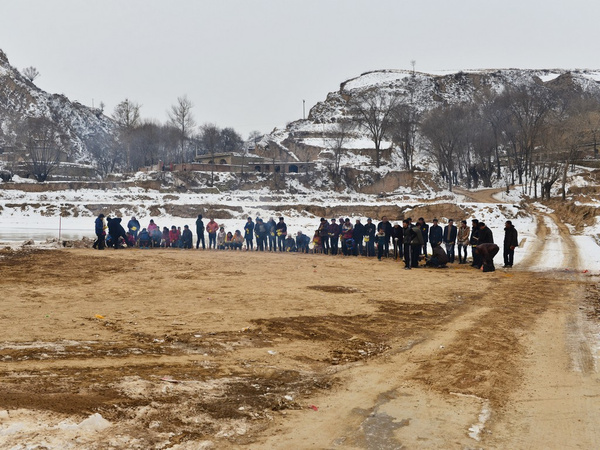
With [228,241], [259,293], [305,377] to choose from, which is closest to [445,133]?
[228,241]

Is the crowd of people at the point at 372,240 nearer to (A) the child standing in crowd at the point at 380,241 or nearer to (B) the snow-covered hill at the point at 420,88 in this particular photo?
(A) the child standing in crowd at the point at 380,241

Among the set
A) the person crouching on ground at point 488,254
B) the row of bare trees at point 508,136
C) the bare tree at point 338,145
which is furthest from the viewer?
the bare tree at point 338,145

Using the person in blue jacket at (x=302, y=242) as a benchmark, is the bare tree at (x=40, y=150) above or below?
above

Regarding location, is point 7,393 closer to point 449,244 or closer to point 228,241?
point 449,244

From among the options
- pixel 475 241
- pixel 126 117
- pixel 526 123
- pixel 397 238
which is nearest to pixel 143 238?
pixel 397 238

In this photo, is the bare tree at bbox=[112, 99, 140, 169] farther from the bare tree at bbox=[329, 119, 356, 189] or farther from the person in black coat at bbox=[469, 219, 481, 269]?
the person in black coat at bbox=[469, 219, 481, 269]

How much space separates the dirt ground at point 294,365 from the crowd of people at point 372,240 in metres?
3.74

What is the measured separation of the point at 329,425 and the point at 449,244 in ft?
49.2

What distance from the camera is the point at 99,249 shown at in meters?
22.8

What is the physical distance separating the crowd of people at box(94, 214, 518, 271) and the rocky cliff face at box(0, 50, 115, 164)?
80.4 meters

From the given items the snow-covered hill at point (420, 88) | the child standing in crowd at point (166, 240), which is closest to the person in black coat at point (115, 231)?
the child standing in crowd at point (166, 240)

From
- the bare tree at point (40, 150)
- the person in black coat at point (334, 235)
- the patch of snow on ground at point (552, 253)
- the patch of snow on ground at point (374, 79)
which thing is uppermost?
the patch of snow on ground at point (374, 79)

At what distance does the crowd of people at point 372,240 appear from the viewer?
692 inches

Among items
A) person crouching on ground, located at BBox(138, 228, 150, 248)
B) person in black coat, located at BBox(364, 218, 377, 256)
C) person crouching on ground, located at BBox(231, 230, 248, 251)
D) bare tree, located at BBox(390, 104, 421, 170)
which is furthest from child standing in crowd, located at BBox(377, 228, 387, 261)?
bare tree, located at BBox(390, 104, 421, 170)
